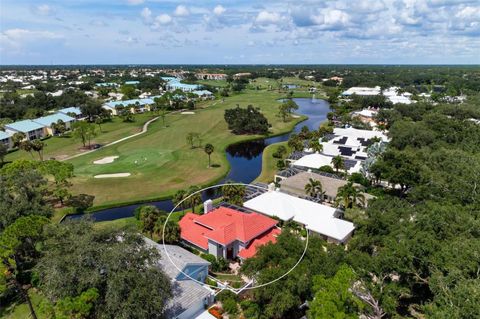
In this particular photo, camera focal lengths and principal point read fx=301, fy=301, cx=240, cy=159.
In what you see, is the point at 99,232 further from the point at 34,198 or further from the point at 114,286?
the point at 34,198

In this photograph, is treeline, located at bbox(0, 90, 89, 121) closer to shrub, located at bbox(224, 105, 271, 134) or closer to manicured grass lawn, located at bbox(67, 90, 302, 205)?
manicured grass lawn, located at bbox(67, 90, 302, 205)

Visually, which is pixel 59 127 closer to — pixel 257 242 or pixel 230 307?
pixel 257 242

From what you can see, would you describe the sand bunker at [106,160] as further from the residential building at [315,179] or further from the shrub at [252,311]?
the shrub at [252,311]

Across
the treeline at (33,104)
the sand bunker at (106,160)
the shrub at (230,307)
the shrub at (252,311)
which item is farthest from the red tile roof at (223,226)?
the treeline at (33,104)

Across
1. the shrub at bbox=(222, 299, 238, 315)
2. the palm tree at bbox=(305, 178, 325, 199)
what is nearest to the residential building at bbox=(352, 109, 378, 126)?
the palm tree at bbox=(305, 178, 325, 199)

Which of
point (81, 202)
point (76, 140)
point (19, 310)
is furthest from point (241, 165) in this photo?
point (76, 140)

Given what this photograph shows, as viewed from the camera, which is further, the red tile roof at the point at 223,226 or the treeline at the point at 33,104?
the treeline at the point at 33,104
